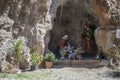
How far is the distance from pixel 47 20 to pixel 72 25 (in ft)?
9.98

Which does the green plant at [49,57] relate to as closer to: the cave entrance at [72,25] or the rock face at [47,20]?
the rock face at [47,20]

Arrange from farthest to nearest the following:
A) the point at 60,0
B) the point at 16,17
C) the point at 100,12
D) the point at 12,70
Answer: the point at 60,0
the point at 100,12
the point at 16,17
the point at 12,70

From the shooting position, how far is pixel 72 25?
48.5 ft

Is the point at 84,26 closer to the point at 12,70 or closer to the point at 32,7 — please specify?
the point at 32,7

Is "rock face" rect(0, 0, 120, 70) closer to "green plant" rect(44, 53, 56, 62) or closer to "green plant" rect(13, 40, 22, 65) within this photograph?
"green plant" rect(13, 40, 22, 65)

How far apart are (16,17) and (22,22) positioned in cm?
35

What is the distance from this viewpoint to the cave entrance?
48.0ft

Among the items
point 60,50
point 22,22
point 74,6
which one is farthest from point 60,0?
point 22,22

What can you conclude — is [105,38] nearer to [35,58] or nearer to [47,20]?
[47,20]

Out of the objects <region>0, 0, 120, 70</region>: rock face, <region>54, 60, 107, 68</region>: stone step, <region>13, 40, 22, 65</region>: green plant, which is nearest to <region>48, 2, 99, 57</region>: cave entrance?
<region>0, 0, 120, 70</region>: rock face

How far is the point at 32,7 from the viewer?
35.9 ft

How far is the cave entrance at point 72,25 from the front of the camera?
14633 millimetres

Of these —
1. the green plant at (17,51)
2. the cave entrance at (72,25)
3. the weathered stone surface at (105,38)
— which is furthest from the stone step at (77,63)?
the green plant at (17,51)

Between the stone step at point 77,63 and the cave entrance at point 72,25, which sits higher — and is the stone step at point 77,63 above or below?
below
